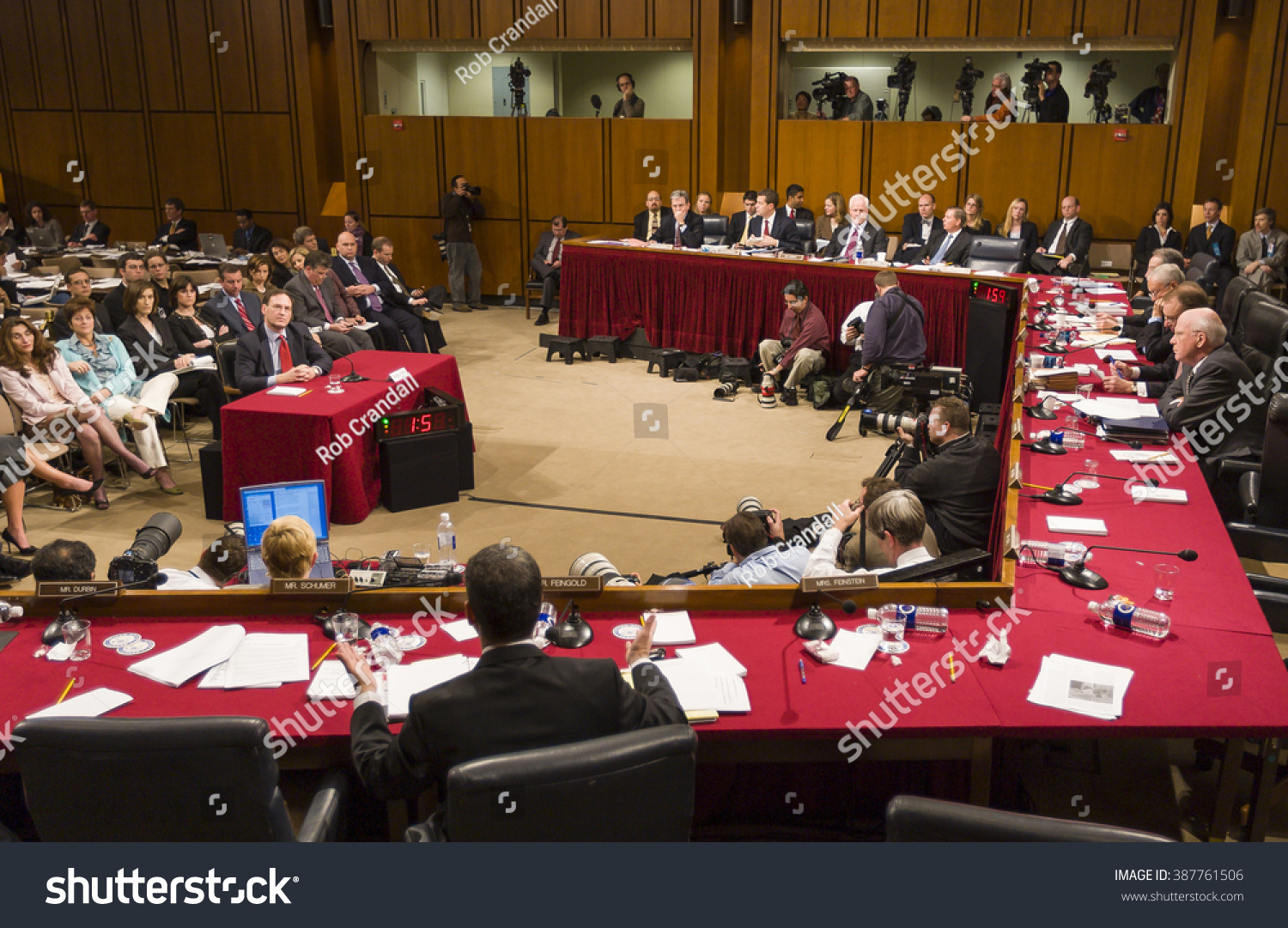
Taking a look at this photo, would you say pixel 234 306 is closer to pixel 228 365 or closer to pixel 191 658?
pixel 228 365

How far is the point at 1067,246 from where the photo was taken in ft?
34.3

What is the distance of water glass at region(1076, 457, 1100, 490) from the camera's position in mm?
4188

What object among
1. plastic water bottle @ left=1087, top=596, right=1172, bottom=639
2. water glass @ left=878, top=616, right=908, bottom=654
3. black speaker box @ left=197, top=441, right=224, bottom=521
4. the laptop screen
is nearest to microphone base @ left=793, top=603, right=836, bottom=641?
water glass @ left=878, top=616, right=908, bottom=654

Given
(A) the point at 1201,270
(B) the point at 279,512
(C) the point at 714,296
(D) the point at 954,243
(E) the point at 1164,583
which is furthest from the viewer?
(D) the point at 954,243

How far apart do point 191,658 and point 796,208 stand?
889 centimetres

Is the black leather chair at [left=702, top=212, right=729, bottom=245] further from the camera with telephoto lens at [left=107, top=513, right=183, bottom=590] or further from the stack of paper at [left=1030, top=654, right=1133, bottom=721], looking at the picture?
the stack of paper at [left=1030, top=654, right=1133, bottom=721]

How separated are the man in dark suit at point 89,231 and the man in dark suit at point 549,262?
578 cm

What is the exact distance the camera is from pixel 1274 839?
291 cm

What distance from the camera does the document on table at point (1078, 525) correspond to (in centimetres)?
372

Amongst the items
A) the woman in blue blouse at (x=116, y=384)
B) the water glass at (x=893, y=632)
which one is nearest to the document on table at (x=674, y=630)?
the water glass at (x=893, y=632)

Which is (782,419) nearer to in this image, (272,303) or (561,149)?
(272,303)

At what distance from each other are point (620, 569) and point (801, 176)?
7.91m

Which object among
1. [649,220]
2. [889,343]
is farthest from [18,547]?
[649,220]

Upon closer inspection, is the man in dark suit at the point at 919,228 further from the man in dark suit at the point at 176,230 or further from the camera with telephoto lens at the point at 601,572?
the man in dark suit at the point at 176,230
